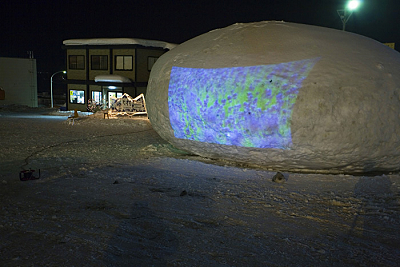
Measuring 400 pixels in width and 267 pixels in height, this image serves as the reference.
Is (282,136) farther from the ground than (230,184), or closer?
farther from the ground

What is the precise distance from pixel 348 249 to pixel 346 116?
294 centimetres

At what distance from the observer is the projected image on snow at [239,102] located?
6.13 m

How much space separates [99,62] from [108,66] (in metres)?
1.00

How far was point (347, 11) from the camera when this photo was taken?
1142 cm

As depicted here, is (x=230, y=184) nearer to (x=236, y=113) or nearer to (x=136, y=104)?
(x=236, y=113)

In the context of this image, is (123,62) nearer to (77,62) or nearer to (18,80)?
(77,62)

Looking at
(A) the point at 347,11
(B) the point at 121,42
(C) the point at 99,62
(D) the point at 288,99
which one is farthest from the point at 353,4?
(C) the point at 99,62

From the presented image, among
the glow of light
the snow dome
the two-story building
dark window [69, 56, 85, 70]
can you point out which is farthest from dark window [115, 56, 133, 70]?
the snow dome

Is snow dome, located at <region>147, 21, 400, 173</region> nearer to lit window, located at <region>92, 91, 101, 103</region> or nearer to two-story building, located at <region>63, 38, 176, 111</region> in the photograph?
two-story building, located at <region>63, 38, 176, 111</region>

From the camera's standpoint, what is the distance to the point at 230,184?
5.71 metres

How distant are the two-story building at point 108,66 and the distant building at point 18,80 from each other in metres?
9.83

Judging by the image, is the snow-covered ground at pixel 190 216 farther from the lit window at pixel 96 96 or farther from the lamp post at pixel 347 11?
the lit window at pixel 96 96

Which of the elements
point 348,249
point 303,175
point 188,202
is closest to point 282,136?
point 303,175

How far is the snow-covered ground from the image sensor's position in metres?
3.33
